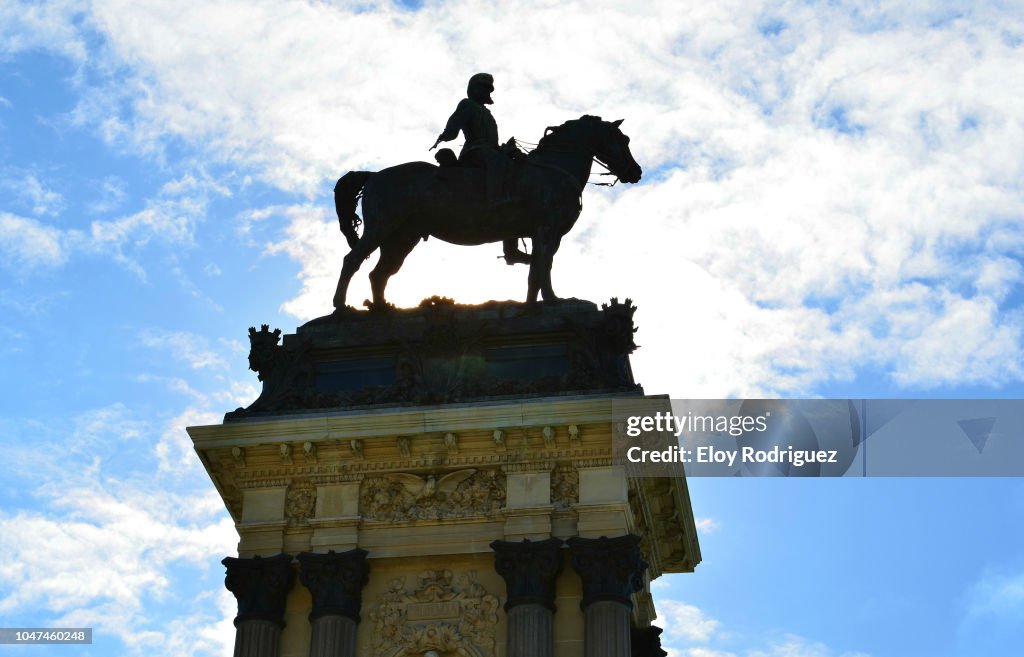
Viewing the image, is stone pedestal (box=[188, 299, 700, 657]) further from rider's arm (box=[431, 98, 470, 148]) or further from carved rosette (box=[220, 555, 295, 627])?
rider's arm (box=[431, 98, 470, 148])

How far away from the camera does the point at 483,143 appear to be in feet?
131

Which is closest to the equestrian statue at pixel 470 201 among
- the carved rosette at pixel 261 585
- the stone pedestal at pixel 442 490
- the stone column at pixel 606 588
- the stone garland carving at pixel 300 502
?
the stone pedestal at pixel 442 490

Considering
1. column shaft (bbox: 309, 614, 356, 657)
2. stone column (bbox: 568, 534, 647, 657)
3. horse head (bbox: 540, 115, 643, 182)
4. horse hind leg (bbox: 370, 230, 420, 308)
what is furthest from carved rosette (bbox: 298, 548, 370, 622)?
horse head (bbox: 540, 115, 643, 182)

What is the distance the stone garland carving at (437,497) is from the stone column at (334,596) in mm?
977

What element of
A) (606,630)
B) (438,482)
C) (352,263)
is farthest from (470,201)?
(606,630)

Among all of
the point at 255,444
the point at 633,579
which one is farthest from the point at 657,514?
the point at 255,444

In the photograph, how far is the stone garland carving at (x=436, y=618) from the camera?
34938 millimetres

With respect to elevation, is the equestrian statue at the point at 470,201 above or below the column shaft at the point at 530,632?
above

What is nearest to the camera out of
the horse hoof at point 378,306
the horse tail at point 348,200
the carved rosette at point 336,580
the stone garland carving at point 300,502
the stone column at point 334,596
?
the stone column at point 334,596

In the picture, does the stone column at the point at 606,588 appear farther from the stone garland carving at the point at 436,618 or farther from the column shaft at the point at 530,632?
the stone garland carving at the point at 436,618

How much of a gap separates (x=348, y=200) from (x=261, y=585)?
8.27 m

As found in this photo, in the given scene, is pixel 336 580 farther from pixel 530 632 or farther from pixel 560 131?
pixel 560 131

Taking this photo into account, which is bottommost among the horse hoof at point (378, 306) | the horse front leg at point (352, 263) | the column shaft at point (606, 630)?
the column shaft at point (606, 630)

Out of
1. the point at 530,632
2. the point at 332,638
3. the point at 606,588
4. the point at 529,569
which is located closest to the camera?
the point at 530,632
